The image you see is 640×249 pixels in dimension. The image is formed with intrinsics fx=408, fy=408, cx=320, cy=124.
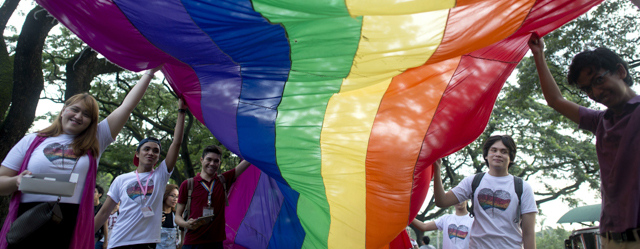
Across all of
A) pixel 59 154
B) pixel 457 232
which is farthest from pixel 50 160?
pixel 457 232

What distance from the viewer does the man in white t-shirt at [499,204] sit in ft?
9.89

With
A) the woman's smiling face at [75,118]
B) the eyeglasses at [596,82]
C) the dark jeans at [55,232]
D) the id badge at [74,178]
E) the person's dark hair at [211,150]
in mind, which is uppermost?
the eyeglasses at [596,82]

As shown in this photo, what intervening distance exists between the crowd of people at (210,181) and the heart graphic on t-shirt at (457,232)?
0.4 inches

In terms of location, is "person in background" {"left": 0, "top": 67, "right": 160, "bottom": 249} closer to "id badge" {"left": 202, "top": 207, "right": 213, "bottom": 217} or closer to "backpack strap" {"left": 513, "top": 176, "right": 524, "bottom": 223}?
"id badge" {"left": 202, "top": 207, "right": 213, "bottom": 217}

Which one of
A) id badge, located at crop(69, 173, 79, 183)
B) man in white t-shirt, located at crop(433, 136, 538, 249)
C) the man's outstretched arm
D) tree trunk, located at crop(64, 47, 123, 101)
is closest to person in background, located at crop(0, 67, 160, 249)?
id badge, located at crop(69, 173, 79, 183)

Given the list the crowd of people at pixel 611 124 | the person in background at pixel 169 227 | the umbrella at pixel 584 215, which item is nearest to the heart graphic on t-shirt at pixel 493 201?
the crowd of people at pixel 611 124

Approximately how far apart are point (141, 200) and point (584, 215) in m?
13.9

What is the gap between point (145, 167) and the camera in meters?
3.84

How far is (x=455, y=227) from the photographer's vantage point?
4715 mm

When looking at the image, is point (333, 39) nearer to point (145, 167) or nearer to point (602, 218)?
point (602, 218)

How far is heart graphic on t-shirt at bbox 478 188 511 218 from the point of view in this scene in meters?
3.08

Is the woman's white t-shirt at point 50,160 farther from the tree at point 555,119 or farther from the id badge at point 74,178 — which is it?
the tree at point 555,119

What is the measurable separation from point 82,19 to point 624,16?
9650 mm

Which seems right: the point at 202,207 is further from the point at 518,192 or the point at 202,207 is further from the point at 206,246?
the point at 518,192
